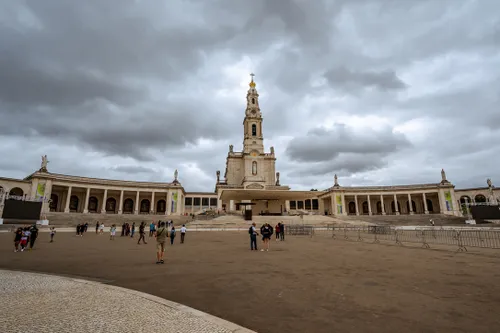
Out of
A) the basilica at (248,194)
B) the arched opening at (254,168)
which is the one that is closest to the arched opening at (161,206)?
the basilica at (248,194)

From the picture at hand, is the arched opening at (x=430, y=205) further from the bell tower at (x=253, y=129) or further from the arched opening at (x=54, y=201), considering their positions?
the arched opening at (x=54, y=201)

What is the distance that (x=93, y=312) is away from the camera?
4809mm

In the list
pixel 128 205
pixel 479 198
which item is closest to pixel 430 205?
pixel 479 198

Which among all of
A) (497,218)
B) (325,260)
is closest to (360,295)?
(325,260)

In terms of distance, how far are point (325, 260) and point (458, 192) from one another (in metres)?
72.7

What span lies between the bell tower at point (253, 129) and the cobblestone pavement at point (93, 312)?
6593 centimetres

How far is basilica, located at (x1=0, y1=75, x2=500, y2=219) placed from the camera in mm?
50938

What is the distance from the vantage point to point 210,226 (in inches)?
1366

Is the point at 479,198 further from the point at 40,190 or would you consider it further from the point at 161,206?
the point at 40,190

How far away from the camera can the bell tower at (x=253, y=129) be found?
73262 millimetres

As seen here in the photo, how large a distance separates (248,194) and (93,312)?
42267 mm

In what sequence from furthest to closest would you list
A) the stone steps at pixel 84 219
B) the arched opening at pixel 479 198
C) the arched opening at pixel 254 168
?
1. the arched opening at pixel 254 168
2. the arched opening at pixel 479 198
3. the stone steps at pixel 84 219

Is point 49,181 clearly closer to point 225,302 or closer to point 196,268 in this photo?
point 196,268

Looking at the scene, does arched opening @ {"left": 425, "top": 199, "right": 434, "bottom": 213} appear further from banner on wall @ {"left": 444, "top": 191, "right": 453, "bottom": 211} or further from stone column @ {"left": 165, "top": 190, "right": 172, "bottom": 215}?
stone column @ {"left": 165, "top": 190, "right": 172, "bottom": 215}
